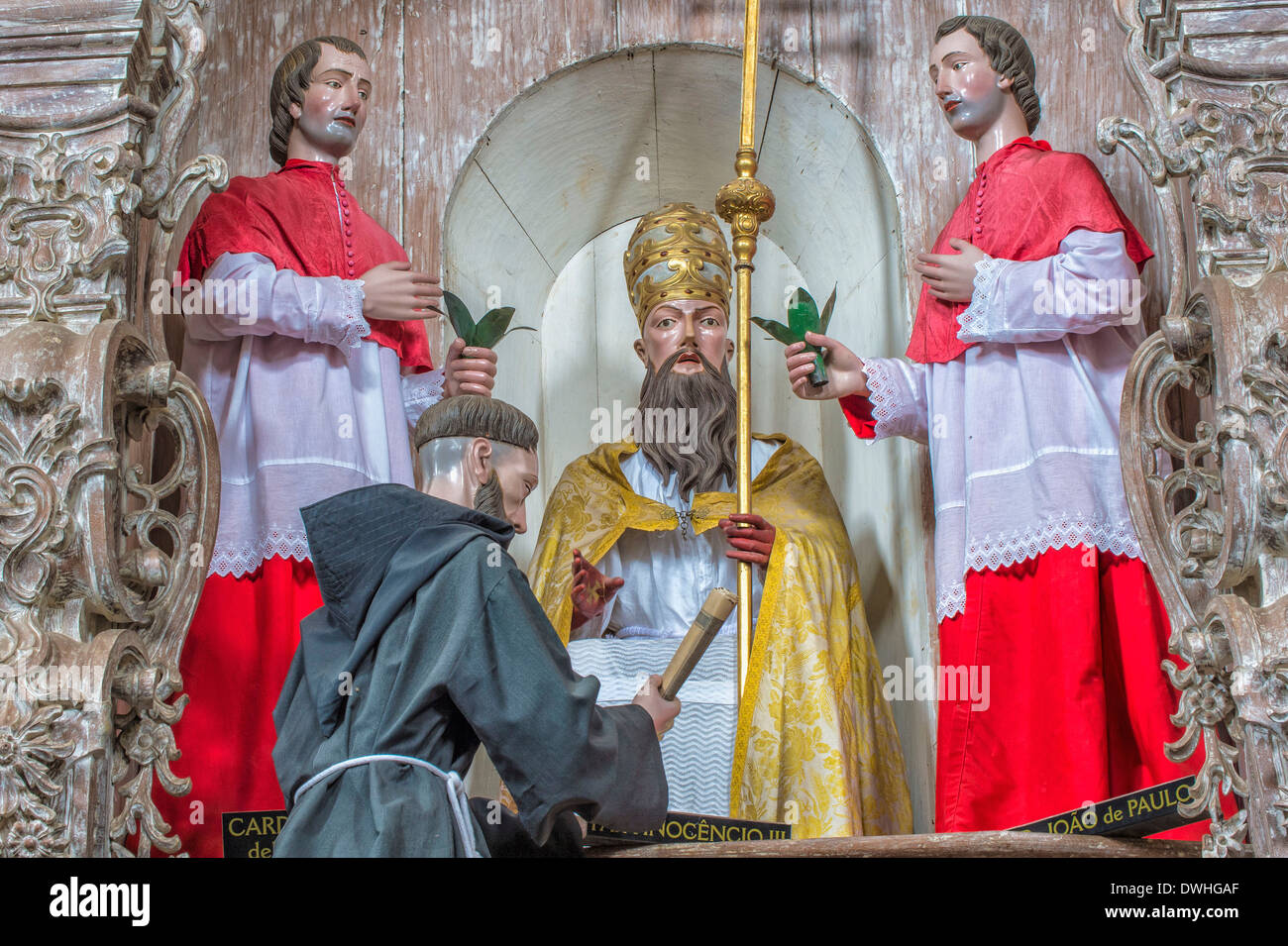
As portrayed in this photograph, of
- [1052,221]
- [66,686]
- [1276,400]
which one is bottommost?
[66,686]

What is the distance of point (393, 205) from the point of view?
483cm

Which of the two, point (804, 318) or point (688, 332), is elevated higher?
point (688, 332)

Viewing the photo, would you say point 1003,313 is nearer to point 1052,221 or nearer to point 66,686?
point 1052,221

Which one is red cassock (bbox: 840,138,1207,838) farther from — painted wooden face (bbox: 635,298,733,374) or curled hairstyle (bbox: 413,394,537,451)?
curled hairstyle (bbox: 413,394,537,451)

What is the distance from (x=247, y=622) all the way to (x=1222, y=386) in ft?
7.22

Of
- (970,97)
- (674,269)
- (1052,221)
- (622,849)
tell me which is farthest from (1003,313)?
(622,849)

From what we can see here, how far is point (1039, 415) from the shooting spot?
4.03 m

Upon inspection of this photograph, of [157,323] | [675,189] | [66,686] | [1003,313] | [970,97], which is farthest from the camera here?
[675,189]

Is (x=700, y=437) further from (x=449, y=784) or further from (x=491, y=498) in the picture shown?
(x=449, y=784)

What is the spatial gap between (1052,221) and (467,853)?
2.16 metres

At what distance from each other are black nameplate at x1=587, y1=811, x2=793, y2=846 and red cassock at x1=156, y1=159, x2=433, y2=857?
0.99 metres

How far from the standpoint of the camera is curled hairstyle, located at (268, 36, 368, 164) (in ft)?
14.5

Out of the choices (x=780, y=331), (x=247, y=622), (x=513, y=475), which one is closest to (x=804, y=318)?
(x=780, y=331)

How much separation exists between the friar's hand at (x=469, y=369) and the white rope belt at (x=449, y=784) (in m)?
1.46
